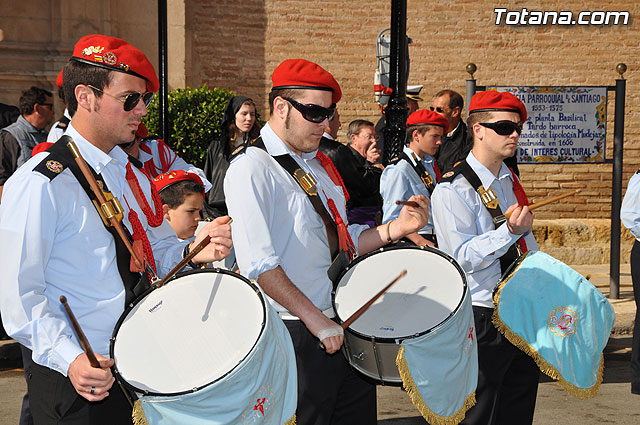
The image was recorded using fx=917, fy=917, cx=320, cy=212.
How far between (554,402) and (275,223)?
12.8 ft

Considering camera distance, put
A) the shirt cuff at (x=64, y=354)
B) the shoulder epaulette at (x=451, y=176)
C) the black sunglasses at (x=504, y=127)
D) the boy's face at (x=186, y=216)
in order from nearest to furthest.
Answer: the shirt cuff at (x=64, y=354)
the shoulder epaulette at (x=451, y=176)
the black sunglasses at (x=504, y=127)
the boy's face at (x=186, y=216)

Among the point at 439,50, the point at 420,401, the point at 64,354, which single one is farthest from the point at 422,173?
the point at 439,50

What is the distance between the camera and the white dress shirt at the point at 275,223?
3352 millimetres

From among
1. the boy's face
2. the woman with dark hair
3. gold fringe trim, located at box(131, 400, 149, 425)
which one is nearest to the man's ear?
gold fringe trim, located at box(131, 400, 149, 425)

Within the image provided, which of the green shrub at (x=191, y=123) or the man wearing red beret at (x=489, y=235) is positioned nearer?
the man wearing red beret at (x=489, y=235)

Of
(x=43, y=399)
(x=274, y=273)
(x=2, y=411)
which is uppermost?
(x=274, y=273)

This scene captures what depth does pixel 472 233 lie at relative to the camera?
446 centimetres

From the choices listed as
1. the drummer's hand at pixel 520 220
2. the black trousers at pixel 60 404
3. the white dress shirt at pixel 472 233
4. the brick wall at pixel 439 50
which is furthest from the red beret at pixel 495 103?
the brick wall at pixel 439 50

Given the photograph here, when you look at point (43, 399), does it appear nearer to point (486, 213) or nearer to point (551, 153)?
point (486, 213)

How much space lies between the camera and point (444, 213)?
449 centimetres

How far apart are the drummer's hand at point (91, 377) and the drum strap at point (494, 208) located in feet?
7.83

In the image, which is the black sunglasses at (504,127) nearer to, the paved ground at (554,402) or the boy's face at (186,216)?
the boy's face at (186,216)

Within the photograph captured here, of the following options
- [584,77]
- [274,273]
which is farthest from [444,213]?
[584,77]

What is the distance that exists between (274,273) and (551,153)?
281 inches
